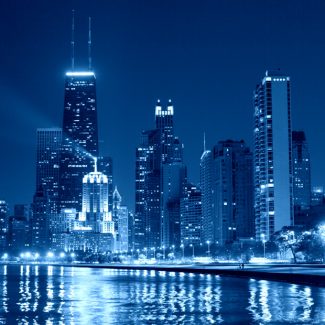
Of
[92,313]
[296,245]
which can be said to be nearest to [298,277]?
[92,313]

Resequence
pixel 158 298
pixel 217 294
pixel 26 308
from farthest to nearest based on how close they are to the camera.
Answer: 1. pixel 217 294
2. pixel 158 298
3. pixel 26 308

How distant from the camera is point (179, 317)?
35.9 m

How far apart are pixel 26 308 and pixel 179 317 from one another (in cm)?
1093

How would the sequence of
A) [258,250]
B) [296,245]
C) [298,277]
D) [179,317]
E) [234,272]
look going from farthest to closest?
[258,250] → [296,245] → [234,272] → [298,277] → [179,317]

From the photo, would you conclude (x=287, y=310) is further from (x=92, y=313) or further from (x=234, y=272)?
(x=234, y=272)

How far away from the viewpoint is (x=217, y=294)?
176 ft

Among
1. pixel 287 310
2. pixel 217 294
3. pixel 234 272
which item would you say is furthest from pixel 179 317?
pixel 234 272

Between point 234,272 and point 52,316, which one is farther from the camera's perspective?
point 234,272

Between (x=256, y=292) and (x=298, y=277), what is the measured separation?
14.4 meters

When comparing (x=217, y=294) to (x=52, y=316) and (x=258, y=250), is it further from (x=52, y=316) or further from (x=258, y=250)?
(x=258, y=250)

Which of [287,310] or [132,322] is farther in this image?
[287,310]

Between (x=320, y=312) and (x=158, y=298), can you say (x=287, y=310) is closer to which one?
(x=320, y=312)

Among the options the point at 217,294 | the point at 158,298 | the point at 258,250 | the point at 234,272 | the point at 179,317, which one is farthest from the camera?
the point at 258,250

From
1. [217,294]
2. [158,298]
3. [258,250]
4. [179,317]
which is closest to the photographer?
[179,317]
